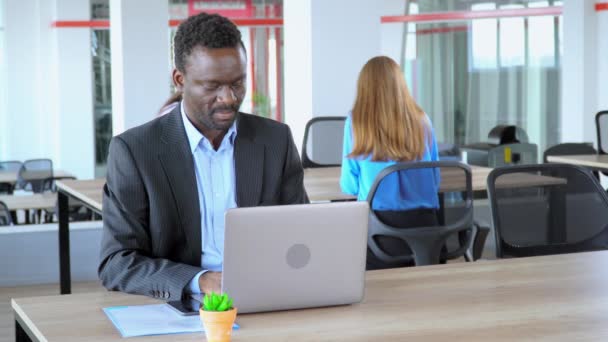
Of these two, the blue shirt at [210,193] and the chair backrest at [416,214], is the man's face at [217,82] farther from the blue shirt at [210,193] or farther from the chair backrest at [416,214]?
the chair backrest at [416,214]

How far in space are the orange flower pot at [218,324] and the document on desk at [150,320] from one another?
13 centimetres

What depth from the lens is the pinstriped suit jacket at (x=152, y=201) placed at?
7.98 ft

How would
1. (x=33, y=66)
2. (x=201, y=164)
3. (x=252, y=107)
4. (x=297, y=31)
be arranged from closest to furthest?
(x=201, y=164) < (x=297, y=31) < (x=33, y=66) < (x=252, y=107)

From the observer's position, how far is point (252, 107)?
16.4 metres

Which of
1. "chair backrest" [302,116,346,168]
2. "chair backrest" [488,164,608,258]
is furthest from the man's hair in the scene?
"chair backrest" [302,116,346,168]

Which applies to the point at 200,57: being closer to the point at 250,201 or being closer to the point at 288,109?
the point at 250,201

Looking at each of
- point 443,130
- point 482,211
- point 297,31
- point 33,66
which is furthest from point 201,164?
point 33,66

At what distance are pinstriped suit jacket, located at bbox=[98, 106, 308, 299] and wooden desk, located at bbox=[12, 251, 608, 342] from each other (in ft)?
0.33

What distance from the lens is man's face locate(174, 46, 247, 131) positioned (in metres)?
2.37

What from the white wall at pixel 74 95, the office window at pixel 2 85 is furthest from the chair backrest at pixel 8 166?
the office window at pixel 2 85

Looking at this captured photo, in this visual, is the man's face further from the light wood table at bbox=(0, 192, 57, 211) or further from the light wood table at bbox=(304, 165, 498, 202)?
the light wood table at bbox=(0, 192, 57, 211)

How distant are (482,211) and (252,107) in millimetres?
9196

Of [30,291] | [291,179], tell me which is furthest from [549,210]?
[30,291]

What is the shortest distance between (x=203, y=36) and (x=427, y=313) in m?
0.87
